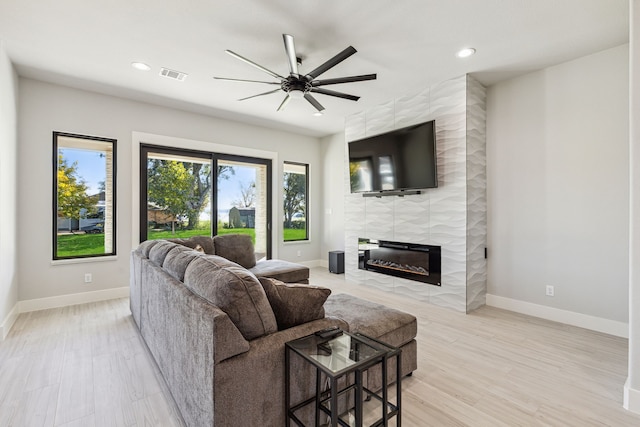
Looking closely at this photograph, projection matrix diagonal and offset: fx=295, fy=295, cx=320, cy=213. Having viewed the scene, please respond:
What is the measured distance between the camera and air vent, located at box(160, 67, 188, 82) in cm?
346

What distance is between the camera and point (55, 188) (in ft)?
12.7

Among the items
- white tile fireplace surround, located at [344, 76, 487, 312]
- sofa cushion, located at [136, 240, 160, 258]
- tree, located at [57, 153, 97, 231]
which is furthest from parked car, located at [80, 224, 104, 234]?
white tile fireplace surround, located at [344, 76, 487, 312]

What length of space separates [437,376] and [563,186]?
264 centimetres

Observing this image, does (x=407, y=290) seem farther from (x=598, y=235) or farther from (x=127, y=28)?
(x=127, y=28)

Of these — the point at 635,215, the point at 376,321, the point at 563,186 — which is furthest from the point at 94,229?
the point at 563,186

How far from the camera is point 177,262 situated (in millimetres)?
2107

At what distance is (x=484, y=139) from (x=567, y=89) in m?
0.94

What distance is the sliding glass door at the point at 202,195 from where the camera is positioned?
4.61 meters

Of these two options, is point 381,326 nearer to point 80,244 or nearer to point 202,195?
point 202,195

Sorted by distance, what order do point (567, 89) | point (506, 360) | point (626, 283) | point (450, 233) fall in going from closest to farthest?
1. point (506, 360)
2. point (626, 283)
3. point (567, 89)
4. point (450, 233)

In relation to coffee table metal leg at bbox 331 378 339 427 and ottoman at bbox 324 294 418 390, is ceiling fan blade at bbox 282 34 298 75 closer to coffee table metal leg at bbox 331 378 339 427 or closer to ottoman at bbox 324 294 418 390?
ottoman at bbox 324 294 418 390

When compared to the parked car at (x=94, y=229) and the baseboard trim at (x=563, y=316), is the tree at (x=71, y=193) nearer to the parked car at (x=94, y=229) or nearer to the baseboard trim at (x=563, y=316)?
the parked car at (x=94, y=229)

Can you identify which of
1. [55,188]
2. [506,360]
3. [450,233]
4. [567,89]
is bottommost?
[506,360]

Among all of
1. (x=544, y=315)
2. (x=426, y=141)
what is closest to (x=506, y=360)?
(x=544, y=315)
